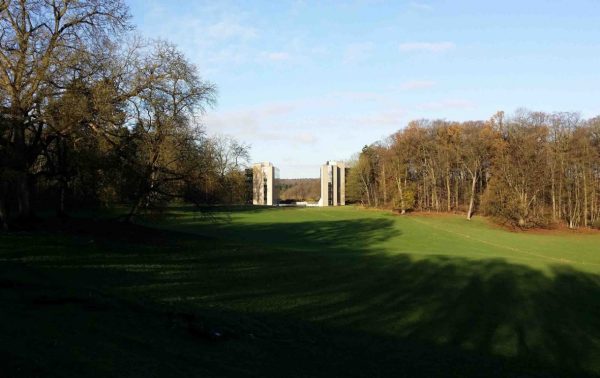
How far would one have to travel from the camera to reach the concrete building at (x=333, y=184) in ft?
368

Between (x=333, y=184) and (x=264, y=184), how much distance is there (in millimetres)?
15429

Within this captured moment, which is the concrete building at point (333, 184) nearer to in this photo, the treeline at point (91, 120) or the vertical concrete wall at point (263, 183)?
the vertical concrete wall at point (263, 183)

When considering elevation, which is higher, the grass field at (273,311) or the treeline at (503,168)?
the treeline at (503,168)

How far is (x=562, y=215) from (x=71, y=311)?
66.4 metres

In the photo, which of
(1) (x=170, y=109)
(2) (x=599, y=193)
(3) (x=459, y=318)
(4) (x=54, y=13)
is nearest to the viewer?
(3) (x=459, y=318)

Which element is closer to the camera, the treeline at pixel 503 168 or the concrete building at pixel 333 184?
the treeline at pixel 503 168

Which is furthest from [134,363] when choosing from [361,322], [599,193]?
[599,193]

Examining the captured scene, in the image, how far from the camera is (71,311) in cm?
891

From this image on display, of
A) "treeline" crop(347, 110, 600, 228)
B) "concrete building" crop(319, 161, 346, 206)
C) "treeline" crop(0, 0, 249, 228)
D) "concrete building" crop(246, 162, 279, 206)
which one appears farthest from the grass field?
"concrete building" crop(319, 161, 346, 206)

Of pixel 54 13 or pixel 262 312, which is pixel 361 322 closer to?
pixel 262 312

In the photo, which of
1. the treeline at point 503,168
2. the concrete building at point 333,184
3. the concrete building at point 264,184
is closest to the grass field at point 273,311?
the treeline at point 503,168

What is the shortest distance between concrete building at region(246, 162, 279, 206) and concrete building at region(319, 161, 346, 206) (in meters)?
10.9

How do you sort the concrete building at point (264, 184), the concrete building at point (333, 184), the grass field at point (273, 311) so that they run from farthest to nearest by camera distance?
the concrete building at point (333, 184), the concrete building at point (264, 184), the grass field at point (273, 311)

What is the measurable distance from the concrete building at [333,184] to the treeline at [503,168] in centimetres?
2931
